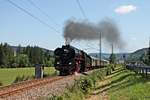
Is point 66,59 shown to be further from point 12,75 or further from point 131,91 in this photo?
point 131,91

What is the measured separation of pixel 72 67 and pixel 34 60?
127 meters

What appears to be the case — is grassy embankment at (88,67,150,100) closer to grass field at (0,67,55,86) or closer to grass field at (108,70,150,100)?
grass field at (108,70,150,100)

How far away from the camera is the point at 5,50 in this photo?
530 ft

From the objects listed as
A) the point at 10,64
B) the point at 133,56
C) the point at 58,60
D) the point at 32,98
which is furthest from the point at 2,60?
the point at 32,98

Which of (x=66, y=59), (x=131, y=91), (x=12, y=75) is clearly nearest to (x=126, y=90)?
(x=131, y=91)

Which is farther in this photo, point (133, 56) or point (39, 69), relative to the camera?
point (133, 56)

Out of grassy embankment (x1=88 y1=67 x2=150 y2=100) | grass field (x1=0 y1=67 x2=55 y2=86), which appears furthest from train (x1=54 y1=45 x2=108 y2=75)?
grassy embankment (x1=88 y1=67 x2=150 y2=100)

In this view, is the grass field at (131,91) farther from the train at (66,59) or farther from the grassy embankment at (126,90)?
the train at (66,59)

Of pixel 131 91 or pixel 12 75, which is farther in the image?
pixel 12 75

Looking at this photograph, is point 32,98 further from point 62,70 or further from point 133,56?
point 133,56

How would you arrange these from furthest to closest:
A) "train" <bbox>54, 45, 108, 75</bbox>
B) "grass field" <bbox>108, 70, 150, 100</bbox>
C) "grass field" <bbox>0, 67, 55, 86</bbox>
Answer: "grass field" <bbox>0, 67, 55, 86</bbox>
"train" <bbox>54, 45, 108, 75</bbox>
"grass field" <bbox>108, 70, 150, 100</bbox>

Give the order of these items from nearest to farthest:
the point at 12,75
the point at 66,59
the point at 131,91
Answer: the point at 131,91, the point at 66,59, the point at 12,75

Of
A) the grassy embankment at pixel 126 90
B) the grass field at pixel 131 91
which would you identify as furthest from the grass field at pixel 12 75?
the grass field at pixel 131 91

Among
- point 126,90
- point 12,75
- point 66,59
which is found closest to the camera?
point 126,90
